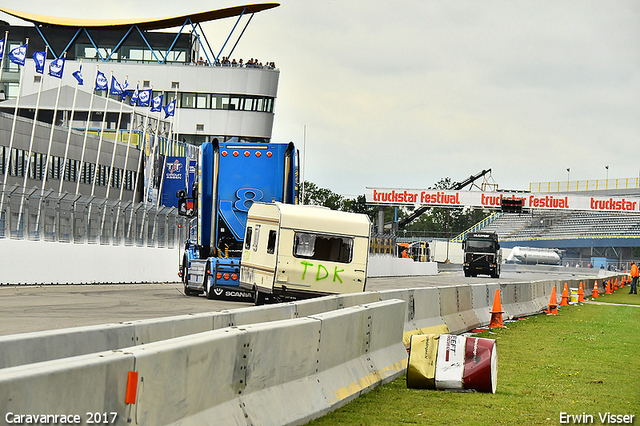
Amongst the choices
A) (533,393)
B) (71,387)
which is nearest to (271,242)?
(533,393)

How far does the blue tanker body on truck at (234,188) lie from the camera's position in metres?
23.4

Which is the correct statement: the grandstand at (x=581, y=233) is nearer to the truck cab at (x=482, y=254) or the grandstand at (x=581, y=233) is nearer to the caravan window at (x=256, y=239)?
the truck cab at (x=482, y=254)

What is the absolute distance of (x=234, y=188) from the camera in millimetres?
23438

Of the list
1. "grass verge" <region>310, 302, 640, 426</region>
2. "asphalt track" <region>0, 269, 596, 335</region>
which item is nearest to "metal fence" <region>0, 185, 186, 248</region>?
"asphalt track" <region>0, 269, 596, 335</region>

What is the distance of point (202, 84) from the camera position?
89.3 metres

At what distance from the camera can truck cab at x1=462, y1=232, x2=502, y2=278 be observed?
6612 cm

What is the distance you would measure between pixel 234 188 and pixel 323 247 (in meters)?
4.00

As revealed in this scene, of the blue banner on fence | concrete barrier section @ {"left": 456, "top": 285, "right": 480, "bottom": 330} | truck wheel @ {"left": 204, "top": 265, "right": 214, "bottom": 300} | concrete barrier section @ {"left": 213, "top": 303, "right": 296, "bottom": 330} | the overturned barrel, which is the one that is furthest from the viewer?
the blue banner on fence

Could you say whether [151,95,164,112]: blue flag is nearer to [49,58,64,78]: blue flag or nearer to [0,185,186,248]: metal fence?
[49,58,64,78]: blue flag

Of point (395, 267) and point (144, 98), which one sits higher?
point (144, 98)

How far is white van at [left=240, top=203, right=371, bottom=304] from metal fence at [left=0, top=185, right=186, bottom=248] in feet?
33.8

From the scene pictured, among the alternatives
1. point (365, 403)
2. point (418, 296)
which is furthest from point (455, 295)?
point (365, 403)

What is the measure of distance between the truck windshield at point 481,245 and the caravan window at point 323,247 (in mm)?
46737

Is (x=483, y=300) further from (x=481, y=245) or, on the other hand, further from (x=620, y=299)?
(x=481, y=245)
